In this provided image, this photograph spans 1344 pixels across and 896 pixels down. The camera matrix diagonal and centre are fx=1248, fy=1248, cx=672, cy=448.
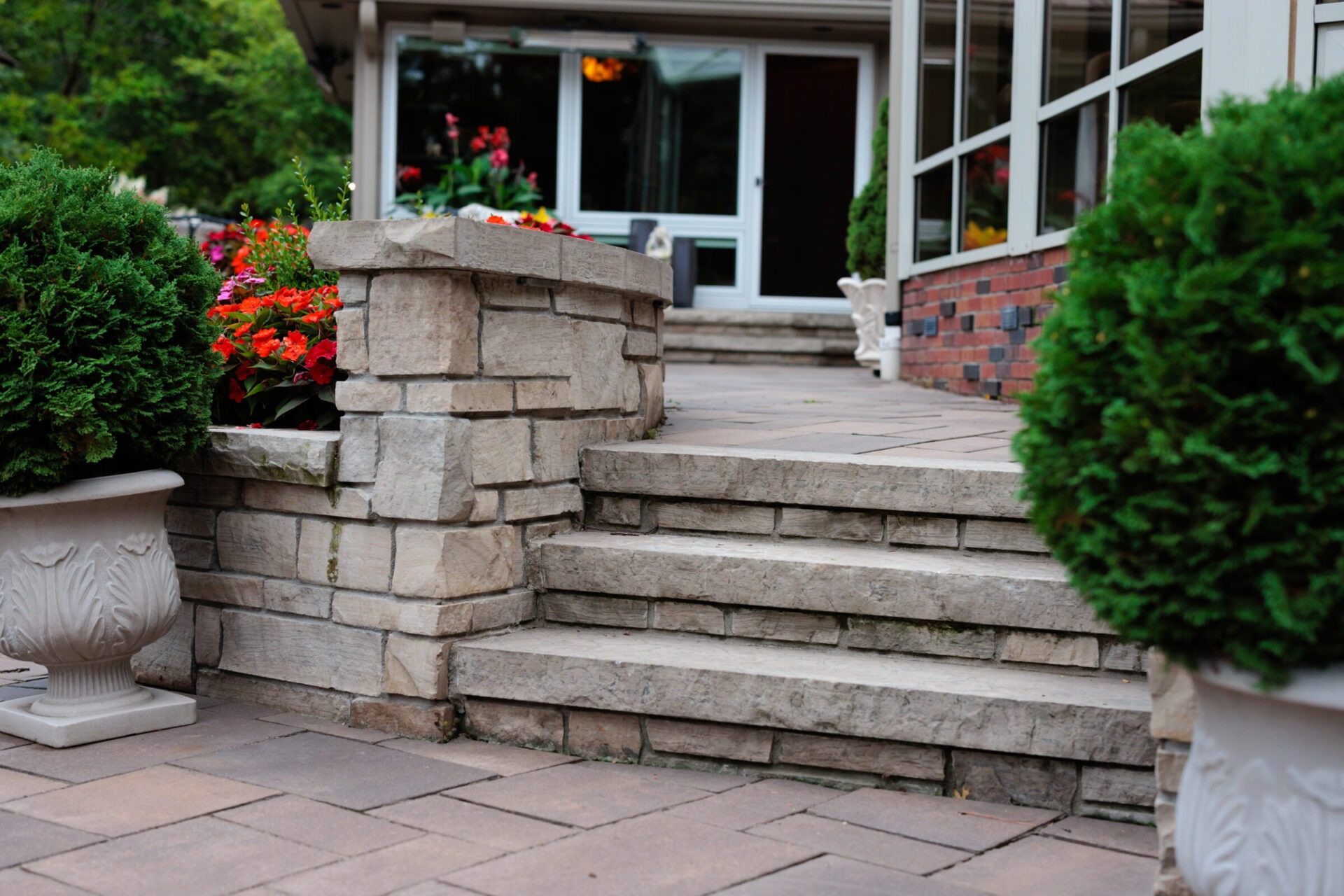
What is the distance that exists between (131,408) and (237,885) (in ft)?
4.24

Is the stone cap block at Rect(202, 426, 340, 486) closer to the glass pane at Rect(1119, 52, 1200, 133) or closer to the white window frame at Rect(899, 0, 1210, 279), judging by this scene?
the white window frame at Rect(899, 0, 1210, 279)

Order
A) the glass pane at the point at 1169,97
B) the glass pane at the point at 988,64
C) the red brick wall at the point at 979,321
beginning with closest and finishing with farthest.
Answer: the glass pane at the point at 1169,97 → the red brick wall at the point at 979,321 → the glass pane at the point at 988,64

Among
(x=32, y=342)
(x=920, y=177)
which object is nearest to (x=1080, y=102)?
(x=920, y=177)

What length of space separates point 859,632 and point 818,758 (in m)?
0.36

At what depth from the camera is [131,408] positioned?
301 centimetres

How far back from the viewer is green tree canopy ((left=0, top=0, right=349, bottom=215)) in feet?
59.1

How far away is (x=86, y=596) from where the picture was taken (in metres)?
3.02

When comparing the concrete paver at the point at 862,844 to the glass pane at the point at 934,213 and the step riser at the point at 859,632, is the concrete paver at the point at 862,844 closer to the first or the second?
the step riser at the point at 859,632

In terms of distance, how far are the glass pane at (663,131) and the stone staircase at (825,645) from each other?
7.29m

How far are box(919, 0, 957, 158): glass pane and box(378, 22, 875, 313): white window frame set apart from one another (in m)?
3.11

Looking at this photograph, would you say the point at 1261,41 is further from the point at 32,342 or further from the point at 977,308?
the point at 32,342

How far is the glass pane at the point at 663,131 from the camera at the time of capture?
34.4 ft

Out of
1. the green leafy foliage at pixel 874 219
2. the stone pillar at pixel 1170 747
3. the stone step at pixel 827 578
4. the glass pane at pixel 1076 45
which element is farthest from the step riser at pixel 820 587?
the green leafy foliage at pixel 874 219

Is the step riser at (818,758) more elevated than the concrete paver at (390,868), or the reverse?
the step riser at (818,758)
